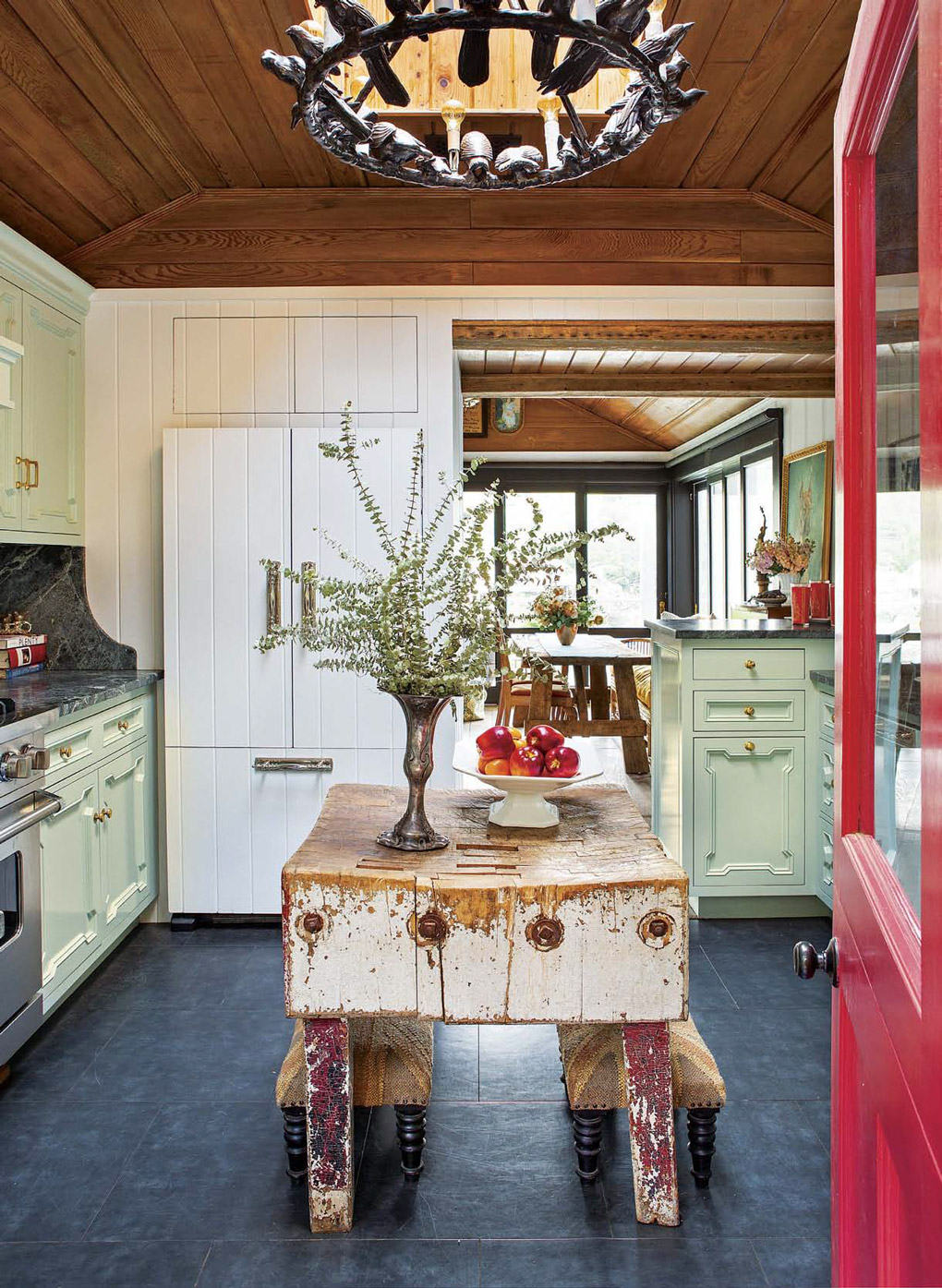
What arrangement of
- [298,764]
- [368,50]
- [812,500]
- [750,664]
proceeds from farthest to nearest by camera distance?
[812,500], [750,664], [298,764], [368,50]

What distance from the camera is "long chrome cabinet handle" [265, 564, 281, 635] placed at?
13.1 feet

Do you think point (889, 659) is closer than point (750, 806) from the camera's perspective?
Yes

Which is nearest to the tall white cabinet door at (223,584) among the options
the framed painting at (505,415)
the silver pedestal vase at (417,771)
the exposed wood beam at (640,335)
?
the exposed wood beam at (640,335)

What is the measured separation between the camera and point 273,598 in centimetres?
400

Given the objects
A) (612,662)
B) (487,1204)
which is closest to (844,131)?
(487,1204)

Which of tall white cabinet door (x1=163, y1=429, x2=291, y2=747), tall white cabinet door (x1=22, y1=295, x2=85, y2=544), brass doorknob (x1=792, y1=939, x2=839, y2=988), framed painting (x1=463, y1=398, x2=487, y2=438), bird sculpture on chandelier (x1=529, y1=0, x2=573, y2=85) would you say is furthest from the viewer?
framed painting (x1=463, y1=398, x2=487, y2=438)

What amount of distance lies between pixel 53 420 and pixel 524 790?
2.59m

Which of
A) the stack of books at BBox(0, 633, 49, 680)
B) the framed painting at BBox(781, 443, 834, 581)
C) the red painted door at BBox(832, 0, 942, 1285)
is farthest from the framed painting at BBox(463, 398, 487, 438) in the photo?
the red painted door at BBox(832, 0, 942, 1285)

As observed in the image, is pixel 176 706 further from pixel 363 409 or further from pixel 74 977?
pixel 363 409

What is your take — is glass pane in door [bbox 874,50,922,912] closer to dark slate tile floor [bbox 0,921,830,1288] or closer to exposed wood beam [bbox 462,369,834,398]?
dark slate tile floor [bbox 0,921,830,1288]

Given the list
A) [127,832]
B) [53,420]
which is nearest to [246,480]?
[53,420]

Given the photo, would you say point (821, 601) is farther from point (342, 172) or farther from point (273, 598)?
point (342, 172)

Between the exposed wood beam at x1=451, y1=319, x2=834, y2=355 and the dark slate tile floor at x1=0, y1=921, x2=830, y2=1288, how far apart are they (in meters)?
2.52

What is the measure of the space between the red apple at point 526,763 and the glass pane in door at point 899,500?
131 cm
